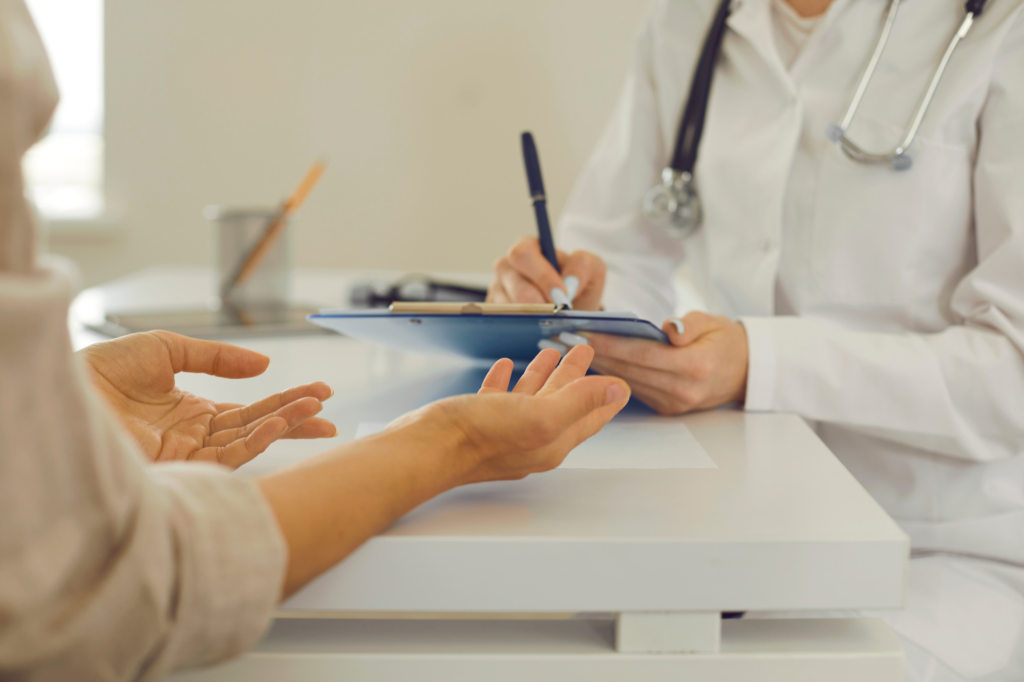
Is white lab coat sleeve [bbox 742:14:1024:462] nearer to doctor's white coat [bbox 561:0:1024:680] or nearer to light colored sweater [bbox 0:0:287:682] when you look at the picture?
doctor's white coat [bbox 561:0:1024:680]

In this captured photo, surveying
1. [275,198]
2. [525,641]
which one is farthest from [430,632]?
[275,198]

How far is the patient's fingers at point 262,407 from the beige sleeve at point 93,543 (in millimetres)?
200

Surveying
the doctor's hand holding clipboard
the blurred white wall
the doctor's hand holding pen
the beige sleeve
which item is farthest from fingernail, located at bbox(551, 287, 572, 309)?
the blurred white wall

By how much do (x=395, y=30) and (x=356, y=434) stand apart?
2.22 metres

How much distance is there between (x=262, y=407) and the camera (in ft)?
1.82

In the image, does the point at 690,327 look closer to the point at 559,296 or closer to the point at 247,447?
the point at 559,296

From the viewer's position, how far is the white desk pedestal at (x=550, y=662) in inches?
16.8

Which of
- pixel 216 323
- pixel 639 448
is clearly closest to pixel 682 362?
pixel 639 448

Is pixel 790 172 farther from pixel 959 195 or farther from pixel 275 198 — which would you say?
pixel 275 198

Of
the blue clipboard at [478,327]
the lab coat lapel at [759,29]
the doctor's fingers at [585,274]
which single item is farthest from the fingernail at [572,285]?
the lab coat lapel at [759,29]

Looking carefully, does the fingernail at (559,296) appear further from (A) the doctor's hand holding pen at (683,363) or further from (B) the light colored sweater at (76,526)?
(B) the light colored sweater at (76,526)

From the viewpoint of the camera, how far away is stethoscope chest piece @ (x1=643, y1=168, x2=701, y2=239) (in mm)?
1054

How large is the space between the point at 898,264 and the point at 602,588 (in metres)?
0.64

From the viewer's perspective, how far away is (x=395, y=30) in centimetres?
253
